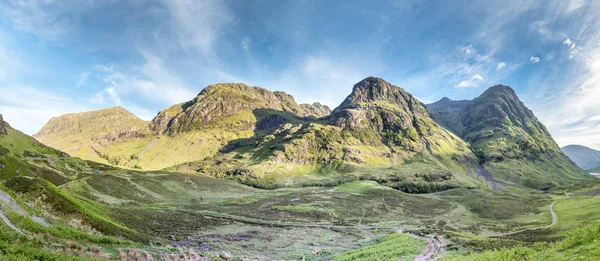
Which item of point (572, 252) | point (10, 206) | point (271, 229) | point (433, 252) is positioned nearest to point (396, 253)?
point (433, 252)

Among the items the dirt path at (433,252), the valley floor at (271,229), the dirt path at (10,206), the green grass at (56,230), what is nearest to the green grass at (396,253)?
the valley floor at (271,229)

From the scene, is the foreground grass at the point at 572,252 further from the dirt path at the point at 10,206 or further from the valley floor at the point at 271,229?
the dirt path at the point at 10,206

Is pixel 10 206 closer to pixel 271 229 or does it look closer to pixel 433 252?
pixel 433 252

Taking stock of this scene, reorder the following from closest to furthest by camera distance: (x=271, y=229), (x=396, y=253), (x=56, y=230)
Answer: (x=56, y=230)
(x=396, y=253)
(x=271, y=229)

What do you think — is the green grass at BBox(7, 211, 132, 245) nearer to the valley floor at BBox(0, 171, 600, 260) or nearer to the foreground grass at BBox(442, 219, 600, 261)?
the valley floor at BBox(0, 171, 600, 260)

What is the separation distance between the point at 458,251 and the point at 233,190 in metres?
179

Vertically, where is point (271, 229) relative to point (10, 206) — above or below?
below

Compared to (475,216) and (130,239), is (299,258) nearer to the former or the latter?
(130,239)

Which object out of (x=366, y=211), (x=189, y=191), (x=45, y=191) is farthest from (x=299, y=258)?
(x=189, y=191)

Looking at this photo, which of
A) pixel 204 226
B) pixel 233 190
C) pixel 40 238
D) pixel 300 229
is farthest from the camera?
pixel 233 190

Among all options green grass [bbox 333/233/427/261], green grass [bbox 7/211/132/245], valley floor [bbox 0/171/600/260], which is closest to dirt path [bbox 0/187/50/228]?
valley floor [bbox 0/171/600/260]

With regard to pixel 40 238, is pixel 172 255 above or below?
→ below

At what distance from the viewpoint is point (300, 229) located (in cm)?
7631

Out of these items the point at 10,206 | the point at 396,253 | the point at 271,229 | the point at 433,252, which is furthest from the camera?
the point at 271,229
